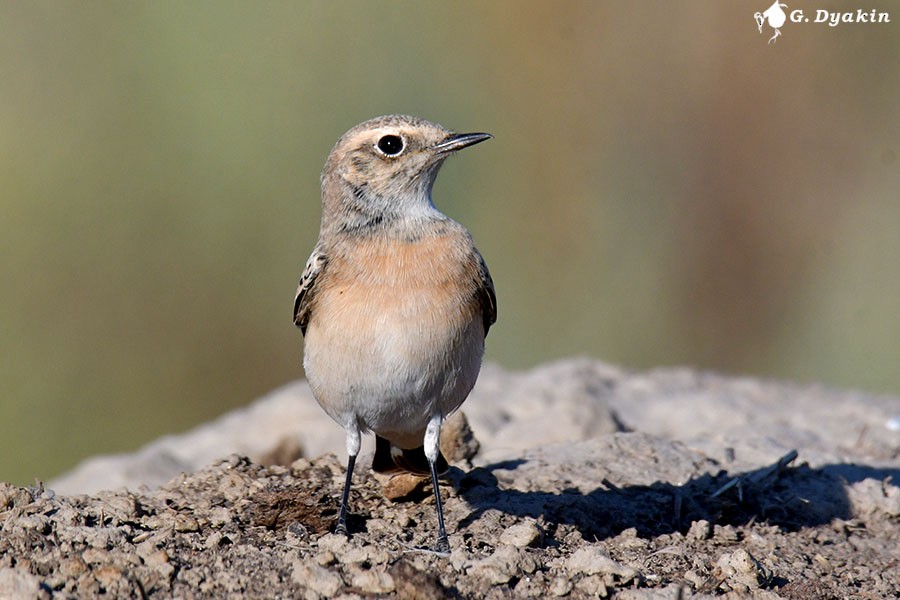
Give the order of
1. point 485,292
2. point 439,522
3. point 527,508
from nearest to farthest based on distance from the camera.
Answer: point 439,522
point 485,292
point 527,508

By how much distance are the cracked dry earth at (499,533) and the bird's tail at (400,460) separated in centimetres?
15

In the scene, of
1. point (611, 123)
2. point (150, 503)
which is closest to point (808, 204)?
point (611, 123)

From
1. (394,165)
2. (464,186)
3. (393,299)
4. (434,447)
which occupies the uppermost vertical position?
(464,186)

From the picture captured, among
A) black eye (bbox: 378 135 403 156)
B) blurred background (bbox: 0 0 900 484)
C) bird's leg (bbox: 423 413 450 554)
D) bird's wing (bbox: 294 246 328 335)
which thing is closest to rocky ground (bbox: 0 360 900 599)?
bird's leg (bbox: 423 413 450 554)

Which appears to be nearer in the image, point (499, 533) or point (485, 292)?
point (499, 533)

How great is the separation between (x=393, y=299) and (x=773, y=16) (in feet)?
25.1

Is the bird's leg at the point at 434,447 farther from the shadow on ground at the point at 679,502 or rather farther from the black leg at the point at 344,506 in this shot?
the black leg at the point at 344,506

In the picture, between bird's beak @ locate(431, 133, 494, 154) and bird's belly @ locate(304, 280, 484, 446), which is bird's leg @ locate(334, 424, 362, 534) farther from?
bird's beak @ locate(431, 133, 494, 154)

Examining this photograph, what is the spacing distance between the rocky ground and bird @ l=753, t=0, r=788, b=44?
163 inches

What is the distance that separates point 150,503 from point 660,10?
809 cm

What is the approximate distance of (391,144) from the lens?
605 cm

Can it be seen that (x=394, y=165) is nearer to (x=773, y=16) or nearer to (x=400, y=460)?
(x=400, y=460)

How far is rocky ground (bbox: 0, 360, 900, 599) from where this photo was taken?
15.5ft

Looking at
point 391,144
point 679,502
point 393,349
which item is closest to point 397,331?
point 393,349
